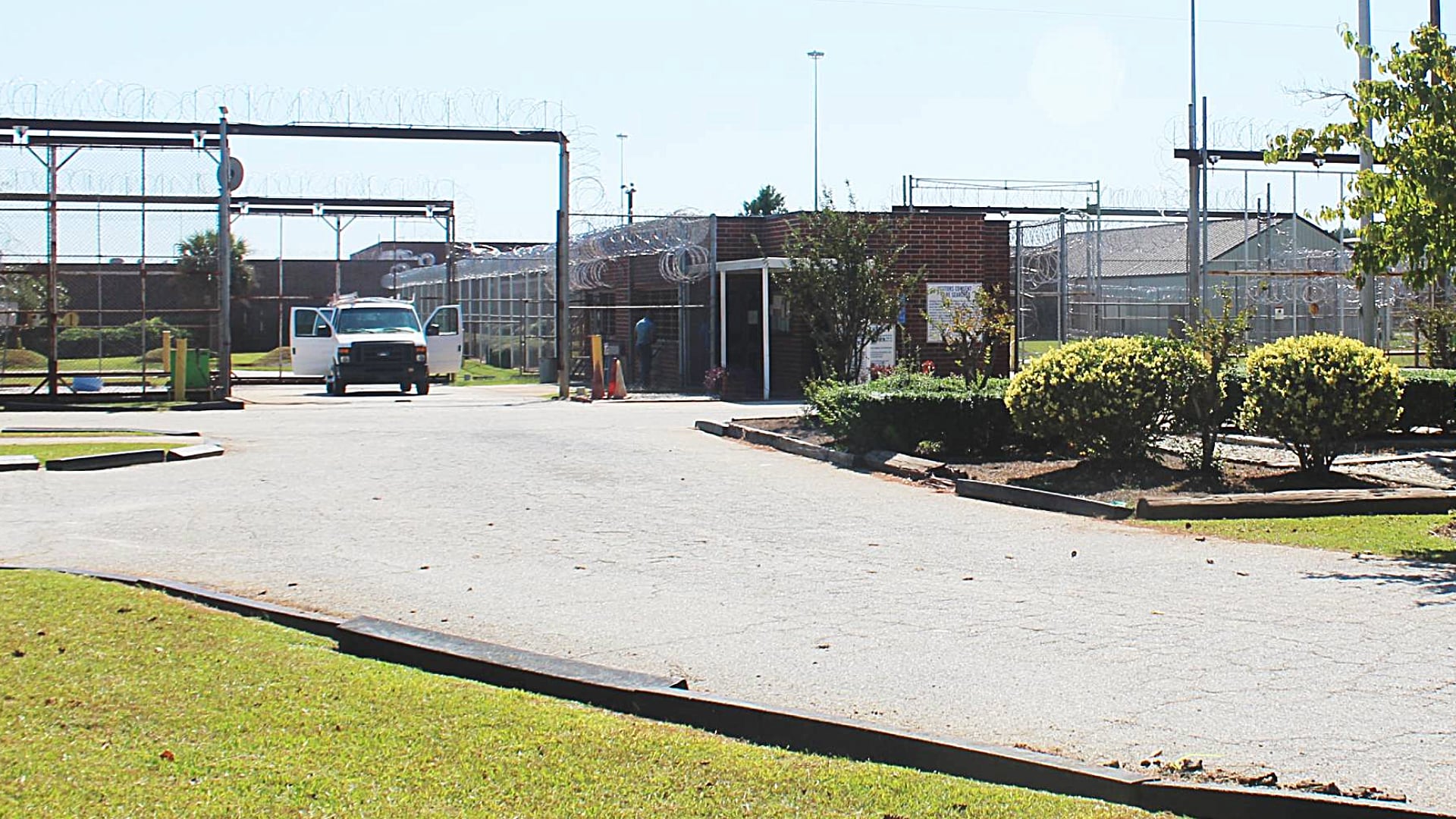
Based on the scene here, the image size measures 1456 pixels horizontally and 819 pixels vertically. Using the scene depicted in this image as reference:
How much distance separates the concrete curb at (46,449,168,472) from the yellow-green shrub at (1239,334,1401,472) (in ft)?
38.3

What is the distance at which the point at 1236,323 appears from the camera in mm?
14258

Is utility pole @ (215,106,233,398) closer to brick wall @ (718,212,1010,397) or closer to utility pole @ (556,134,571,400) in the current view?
utility pole @ (556,134,571,400)

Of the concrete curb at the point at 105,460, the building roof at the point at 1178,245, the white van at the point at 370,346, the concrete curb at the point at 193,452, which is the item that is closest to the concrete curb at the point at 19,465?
the concrete curb at the point at 105,460

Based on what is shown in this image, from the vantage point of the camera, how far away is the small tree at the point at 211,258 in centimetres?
3872

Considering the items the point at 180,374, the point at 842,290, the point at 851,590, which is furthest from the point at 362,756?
the point at 180,374

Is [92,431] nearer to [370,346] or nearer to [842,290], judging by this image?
[842,290]

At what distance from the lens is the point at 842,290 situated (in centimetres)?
2155

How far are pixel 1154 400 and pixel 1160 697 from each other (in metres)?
8.23

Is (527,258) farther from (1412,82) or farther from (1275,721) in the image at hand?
(1275,721)

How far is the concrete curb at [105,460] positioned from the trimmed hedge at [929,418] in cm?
774

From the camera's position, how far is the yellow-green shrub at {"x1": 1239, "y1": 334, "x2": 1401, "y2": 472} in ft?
46.6

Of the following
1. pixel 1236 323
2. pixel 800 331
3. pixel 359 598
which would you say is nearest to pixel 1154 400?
pixel 1236 323

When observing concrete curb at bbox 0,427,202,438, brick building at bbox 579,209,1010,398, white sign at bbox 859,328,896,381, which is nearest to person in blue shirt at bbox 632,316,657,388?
brick building at bbox 579,209,1010,398

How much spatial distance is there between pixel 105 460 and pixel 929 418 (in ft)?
29.1
